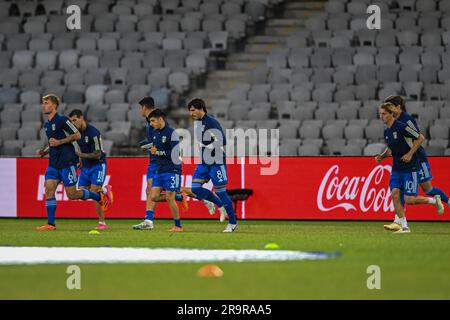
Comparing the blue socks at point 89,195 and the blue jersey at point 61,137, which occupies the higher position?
the blue jersey at point 61,137

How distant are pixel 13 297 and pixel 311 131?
1837 cm

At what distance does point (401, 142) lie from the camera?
56.9ft

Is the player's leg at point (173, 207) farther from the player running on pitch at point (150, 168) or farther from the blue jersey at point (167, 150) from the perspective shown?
the player running on pitch at point (150, 168)

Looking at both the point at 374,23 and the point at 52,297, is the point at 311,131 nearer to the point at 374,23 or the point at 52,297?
the point at 374,23

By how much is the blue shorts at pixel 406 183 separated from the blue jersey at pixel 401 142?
3.4 inches

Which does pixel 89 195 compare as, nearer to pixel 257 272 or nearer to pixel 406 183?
pixel 406 183

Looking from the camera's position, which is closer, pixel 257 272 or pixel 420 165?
pixel 257 272

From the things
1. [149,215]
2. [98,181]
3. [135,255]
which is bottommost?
[135,255]

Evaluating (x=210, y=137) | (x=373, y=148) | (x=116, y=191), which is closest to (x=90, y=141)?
(x=210, y=137)

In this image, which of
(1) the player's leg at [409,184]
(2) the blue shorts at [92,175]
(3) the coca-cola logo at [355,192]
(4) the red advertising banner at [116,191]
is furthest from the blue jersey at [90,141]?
(1) the player's leg at [409,184]

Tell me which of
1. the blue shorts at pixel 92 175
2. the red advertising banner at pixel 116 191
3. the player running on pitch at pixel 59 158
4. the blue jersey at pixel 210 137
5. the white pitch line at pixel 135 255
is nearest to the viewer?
the white pitch line at pixel 135 255

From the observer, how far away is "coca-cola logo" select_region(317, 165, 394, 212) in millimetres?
22312

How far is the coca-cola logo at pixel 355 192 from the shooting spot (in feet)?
73.2

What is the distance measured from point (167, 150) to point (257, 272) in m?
8.08
